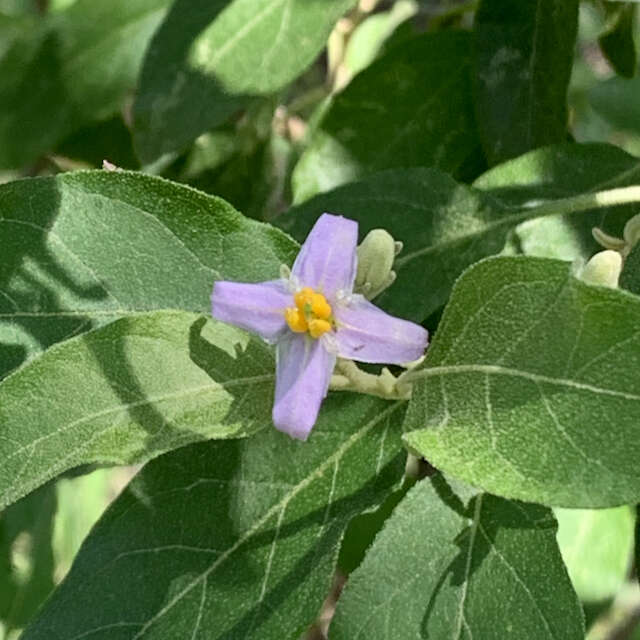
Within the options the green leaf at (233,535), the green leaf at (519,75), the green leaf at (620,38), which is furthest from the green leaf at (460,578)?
the green leaf at (620,38)

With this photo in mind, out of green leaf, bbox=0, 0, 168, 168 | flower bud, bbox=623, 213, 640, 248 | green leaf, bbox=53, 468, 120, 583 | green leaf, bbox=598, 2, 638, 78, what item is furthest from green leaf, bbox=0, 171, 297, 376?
green leaf, bbox=53, 468, 120, 583

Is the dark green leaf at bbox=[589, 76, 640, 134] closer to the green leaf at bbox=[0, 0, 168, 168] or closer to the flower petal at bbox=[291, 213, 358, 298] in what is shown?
the green leaf at bbox=[0, 0, 168, 168]

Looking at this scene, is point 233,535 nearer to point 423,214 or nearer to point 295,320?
point 295,320

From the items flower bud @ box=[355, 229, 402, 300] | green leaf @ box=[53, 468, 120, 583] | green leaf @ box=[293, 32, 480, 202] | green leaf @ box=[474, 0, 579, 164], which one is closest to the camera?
flower bud @ box=[355, 229, 402, 300]

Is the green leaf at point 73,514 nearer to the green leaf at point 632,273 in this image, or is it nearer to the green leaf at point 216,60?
the green leaf at point 216,60

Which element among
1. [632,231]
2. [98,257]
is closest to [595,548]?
[632,231]

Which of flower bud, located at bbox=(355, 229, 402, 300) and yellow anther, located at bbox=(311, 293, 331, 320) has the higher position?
yellow anther, located at bbox=(311, 293, 331, 320)

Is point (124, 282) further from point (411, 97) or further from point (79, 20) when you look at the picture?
point (79, 20)
